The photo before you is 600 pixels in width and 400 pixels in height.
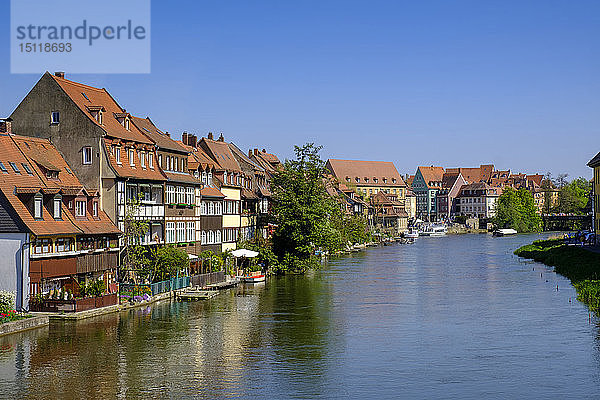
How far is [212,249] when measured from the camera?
63.8 m

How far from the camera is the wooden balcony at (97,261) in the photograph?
44.2 m

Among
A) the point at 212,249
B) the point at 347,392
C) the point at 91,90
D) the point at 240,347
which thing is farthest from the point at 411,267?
the point at 347,392

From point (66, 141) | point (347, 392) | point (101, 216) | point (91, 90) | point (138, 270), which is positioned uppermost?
point (91, 90)

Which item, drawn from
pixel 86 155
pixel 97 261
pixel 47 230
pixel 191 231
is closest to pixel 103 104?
pixel 86 155

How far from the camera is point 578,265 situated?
225 ft

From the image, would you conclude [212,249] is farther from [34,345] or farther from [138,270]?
[34,345]

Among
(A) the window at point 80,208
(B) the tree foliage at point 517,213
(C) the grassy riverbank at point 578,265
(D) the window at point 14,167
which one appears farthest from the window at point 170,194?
(B) the tree foliage at point 517,213

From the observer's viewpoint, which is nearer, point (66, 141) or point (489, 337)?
point (489, 337)

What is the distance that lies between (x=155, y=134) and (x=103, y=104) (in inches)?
244

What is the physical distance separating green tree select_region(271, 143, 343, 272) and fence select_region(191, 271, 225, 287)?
12906 mm

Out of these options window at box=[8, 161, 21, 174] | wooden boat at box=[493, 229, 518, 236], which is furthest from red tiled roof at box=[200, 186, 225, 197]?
wooden boat at box=[493, 229, 518, 236]

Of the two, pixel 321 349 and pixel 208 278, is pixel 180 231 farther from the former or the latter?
pixel 321 349

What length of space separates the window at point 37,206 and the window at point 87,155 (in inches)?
285

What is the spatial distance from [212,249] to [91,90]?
16743mm
